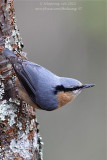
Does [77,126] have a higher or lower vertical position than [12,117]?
lower

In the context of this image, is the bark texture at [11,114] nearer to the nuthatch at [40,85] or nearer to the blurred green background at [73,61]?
the nuthatch at [40,85]

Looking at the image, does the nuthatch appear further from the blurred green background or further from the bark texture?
the blurred green background

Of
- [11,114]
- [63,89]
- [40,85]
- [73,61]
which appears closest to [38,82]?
[40,85]

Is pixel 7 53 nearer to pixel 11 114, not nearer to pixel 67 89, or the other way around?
pixel 11 114

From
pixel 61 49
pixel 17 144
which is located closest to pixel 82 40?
pixel 61 49

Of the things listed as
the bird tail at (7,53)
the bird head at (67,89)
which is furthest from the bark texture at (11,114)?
the bird head at (67,89)

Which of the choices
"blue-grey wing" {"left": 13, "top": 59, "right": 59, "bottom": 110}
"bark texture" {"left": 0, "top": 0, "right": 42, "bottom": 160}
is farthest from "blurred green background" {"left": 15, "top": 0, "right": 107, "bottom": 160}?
"blue-grey wing" {"left": 13, "top": 59, "right": 59, "bottom": 110}

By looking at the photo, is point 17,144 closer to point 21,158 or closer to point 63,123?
point 21,158
